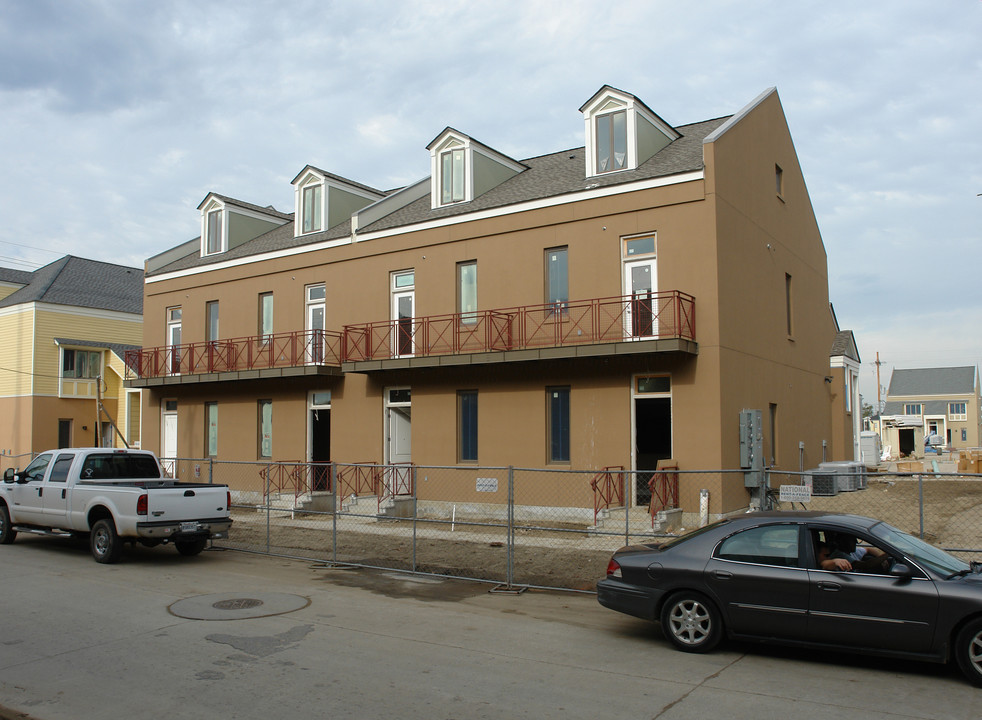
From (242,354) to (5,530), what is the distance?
9.98 meters

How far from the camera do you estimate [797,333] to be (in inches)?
882

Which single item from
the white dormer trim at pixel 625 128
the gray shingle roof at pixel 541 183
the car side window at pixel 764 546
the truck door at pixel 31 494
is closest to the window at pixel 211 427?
the gray shingle roof at pixel 541 183

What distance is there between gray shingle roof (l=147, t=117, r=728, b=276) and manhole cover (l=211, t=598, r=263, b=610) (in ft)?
38.6

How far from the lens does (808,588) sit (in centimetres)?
709

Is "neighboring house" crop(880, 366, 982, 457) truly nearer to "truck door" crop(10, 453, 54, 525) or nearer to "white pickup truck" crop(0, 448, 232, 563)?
"white pickup truck" crop(0, 448, 232, 563)

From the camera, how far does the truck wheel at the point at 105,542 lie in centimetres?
1283

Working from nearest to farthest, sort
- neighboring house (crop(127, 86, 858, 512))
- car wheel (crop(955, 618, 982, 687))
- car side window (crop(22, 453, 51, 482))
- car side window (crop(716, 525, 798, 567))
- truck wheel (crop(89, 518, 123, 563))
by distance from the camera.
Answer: car wheel (crop(955, 618, 982, 687)), car side window (crop(716, 525, 798, 567)), truck wheel (crop(89, 518, 123, 563)), car side window (crop(22, 453, 51, 482)), neighboring house (crop(127, 86, 858, 512))

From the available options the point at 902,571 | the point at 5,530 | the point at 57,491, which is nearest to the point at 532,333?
the point at 57,491

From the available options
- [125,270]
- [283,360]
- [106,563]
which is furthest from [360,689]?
[125,270]

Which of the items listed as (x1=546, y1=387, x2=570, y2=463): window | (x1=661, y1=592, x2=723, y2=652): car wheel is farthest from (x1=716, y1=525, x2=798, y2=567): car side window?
(x1=546, y1=387, x2=570, y2=463): window

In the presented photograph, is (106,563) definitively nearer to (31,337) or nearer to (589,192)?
(589,192)

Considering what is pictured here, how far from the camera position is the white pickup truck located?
41.4ft

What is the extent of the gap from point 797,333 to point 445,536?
12.6 m

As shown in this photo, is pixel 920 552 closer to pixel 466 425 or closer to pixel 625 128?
pixel 466 425
